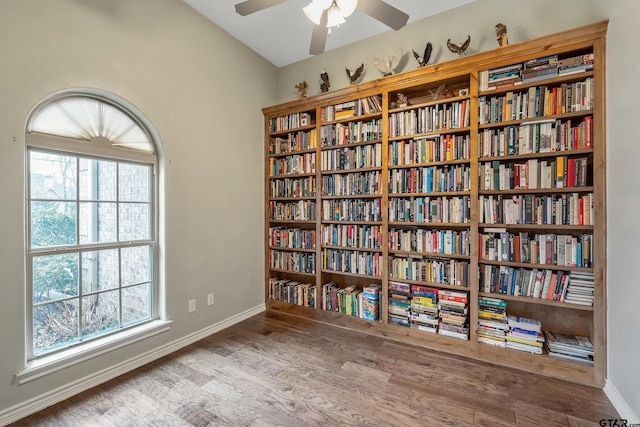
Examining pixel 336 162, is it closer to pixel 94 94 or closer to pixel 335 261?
pixel 335 261

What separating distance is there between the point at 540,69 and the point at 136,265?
355 centimetres

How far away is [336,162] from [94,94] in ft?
6.78

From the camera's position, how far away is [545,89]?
1.99 metres

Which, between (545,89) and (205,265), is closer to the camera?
(545,89)

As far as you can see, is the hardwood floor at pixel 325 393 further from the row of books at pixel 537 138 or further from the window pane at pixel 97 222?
the row of books at pixel 537 138

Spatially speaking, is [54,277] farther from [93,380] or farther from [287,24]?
[287,24]

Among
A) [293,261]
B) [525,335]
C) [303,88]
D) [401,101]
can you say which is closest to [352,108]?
[401,101]

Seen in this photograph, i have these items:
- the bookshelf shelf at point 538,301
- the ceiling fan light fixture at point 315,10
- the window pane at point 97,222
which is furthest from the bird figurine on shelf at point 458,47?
the window pane at point 97,222

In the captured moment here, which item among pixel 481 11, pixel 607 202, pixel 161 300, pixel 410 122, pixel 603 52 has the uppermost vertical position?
pixel 481 11

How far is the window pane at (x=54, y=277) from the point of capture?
5.65ft

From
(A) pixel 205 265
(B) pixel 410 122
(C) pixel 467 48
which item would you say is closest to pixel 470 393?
(B) pixel 410 122

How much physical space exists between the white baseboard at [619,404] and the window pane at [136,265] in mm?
3348

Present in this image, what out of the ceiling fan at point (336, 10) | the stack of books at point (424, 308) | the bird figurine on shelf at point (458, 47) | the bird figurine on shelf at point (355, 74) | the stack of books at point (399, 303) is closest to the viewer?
the ceiling fan at point (336, 10)

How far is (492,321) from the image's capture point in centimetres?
216
